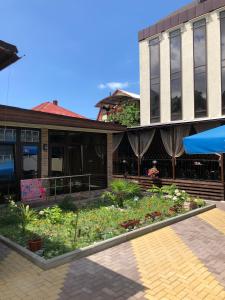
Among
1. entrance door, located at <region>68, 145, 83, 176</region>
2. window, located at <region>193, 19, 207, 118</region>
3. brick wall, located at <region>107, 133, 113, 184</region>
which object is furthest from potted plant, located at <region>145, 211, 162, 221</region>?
window, located at <region>193, 19, 207, 118</region>

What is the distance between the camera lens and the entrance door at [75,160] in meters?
13.2

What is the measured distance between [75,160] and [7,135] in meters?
3.60

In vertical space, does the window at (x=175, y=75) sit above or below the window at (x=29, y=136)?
above

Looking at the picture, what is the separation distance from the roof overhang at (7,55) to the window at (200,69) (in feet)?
49.3

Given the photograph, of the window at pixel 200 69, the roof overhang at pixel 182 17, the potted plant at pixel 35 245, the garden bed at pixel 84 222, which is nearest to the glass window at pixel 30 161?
the garden bed at pixel 84 222

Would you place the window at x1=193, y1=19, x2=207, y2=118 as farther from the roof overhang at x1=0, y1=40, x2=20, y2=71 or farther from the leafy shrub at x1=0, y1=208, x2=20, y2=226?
the roof overhang at x1=0, y1=40, x2=20, y2=71

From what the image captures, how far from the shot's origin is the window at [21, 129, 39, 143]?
1131 centimetres

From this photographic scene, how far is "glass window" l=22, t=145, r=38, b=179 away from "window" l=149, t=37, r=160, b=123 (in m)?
11.5

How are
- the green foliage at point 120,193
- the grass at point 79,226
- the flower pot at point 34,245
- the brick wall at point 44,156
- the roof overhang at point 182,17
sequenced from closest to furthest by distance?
1. the flower pot at point 34,245
2. the grass at point 79,226
3. the green foliage at point 120,193
4. the brick wall at point 44,156
5. the roof overhang at point 182,17

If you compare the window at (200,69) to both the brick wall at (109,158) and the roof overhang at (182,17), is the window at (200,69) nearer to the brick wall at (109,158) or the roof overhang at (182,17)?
the roof overhang at (182,17)

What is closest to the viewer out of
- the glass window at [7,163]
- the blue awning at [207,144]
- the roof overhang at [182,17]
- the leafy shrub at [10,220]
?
the blue awning at [207,144]

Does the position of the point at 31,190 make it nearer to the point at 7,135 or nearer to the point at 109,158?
the point at 7,135

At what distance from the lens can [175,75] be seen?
20.0m

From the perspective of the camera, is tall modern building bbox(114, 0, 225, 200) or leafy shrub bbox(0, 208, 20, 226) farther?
tall modern building bbox(114, 0, 225, 200)
